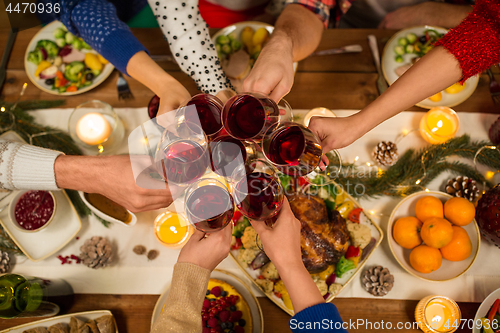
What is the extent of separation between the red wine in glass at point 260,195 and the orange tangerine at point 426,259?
0.62 meters

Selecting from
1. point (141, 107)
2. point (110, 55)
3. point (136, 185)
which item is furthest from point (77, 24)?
point (136, 185)

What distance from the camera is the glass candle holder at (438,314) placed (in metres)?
1.11

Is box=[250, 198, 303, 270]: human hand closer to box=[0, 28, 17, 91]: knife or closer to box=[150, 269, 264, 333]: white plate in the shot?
box=[150, 269, 264, 333]: white plate

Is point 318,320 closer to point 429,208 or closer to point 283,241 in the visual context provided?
point 283,241

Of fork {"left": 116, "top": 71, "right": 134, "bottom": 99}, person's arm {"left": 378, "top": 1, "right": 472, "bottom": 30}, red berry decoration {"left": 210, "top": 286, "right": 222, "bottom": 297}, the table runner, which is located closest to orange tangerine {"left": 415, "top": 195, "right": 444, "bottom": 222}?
the table runner

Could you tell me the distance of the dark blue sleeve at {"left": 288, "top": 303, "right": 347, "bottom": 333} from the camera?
32.6 inches

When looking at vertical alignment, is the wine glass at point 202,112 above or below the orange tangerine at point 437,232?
above

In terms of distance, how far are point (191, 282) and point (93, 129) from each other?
2.80 ft

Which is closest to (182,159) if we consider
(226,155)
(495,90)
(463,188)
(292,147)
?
(226,155)

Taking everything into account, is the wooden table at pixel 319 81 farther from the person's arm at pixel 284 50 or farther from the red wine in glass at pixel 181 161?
the red wine in glass at pixel 181 161

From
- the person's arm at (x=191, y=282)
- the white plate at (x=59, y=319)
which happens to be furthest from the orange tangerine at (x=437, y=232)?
the white plate at (x=59, y=319)

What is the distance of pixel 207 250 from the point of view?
937mm

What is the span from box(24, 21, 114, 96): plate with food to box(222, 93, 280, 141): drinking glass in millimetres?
853

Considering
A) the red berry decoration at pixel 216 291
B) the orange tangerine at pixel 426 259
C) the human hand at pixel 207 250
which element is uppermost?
the human hand at pixel 207 250
